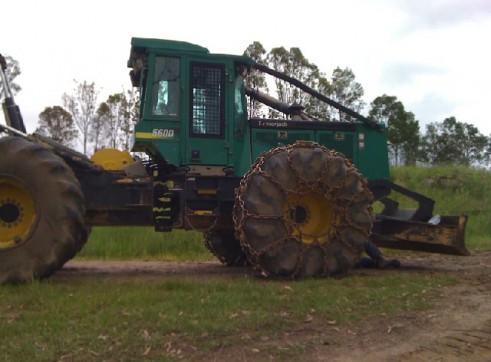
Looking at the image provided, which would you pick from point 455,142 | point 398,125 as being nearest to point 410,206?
point 398,125

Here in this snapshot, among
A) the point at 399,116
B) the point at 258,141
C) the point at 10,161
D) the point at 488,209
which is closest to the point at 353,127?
the point at 258,141

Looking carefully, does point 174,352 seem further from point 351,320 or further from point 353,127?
point 353,127

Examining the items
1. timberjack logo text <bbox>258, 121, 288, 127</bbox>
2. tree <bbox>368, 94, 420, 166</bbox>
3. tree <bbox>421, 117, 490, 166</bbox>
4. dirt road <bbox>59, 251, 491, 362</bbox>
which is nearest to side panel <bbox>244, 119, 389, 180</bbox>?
timberjack logo text <bbox>258, 121, 288, 127</bbox>

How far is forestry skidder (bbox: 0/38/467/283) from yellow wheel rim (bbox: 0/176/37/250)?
1 centimetres

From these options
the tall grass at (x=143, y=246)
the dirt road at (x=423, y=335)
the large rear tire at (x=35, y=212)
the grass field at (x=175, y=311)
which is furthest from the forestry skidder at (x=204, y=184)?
the tall grass at (x=143, y=246)

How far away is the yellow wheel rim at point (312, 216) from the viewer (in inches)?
333

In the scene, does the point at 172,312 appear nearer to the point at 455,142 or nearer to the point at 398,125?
the point at 398,125

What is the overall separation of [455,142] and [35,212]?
4317 centimetres

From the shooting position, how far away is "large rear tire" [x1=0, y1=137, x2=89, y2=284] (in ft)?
24.5

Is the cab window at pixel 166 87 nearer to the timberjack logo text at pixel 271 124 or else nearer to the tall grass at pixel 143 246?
the timberjack logo text at pixel 271 124

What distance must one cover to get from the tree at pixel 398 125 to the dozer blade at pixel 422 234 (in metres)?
27.9

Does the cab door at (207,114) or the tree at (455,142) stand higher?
the tree at (455,142)

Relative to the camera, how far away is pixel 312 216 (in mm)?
8789

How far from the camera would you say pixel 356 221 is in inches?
337
